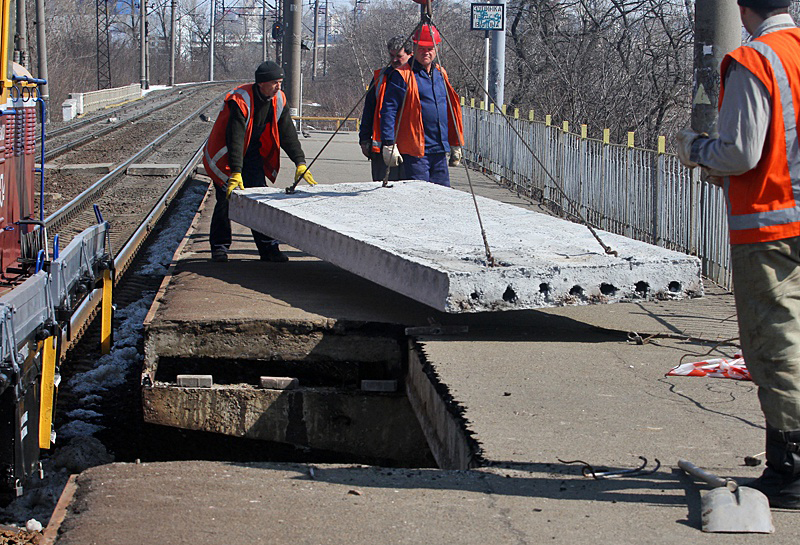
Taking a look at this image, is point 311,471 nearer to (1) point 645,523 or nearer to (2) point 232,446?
(1) point 645,523

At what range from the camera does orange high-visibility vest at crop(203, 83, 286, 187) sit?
29.4 feet

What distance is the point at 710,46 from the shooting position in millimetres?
5957

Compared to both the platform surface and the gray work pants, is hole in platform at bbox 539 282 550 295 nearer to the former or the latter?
the platform surface

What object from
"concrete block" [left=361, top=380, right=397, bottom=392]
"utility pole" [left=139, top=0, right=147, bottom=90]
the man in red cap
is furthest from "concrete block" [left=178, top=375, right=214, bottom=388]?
"utility pole" [left=139, top=0, right=147, bottom=90]

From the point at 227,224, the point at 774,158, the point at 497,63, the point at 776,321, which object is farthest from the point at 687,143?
the point at 497,63

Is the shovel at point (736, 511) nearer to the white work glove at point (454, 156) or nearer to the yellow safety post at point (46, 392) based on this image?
the yellow safety post at point (46, 392)

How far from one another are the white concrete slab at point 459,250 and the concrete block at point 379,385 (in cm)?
60

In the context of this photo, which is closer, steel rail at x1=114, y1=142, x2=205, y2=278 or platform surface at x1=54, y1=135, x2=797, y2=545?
platform surface at x1=54, y1=135, x2=797, y2=545

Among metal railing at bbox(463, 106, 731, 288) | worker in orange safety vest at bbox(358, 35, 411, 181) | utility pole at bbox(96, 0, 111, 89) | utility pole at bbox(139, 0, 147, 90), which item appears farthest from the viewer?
utility pole at bbox(96, 0, 111, 89)

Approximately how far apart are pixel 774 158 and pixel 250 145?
6.11 metres

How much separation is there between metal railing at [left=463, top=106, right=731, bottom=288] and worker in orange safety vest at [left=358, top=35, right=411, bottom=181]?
4.32ft

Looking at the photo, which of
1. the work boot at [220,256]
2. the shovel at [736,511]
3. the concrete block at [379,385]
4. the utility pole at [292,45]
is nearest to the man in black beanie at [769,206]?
the shovel at [736,511]

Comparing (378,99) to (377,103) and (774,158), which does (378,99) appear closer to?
(377,103)

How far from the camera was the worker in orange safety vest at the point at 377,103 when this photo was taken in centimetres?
926
